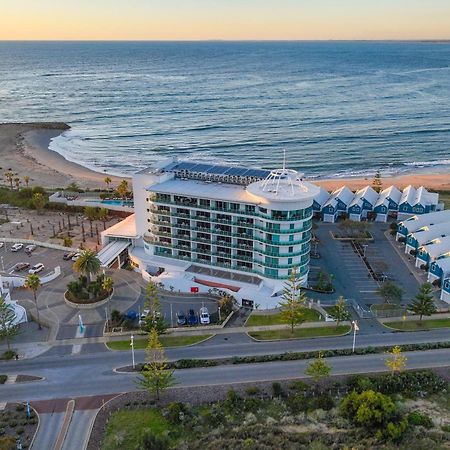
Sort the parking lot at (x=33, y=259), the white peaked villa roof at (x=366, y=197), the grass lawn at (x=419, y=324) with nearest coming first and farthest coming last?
the grass lawn at (x=419, y=324) → the parking lot at (x=33, y=259) → the white peaked villa roof at (x=366, y=197)

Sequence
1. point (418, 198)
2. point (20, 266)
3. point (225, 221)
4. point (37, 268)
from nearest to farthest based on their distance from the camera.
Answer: point (225, 221)
point (37, 268)
point (20, 266)
point (418, 198)

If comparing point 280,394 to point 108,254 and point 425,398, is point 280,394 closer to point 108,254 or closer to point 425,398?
point 425,398

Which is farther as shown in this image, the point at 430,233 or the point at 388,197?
the point at 388,197

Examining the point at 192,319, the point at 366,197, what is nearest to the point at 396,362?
the point at 192,319

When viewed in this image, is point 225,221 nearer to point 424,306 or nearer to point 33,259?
point 424,306

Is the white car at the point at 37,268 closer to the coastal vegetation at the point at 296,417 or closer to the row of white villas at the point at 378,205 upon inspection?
the coastal vegetation at the point at 296,417

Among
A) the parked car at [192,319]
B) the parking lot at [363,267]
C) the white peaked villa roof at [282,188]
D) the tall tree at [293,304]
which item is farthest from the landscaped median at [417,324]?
the parked car at [192,319]

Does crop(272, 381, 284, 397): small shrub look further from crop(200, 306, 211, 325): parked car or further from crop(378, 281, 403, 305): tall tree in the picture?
crop(378, 281, 403, 305): tall tree

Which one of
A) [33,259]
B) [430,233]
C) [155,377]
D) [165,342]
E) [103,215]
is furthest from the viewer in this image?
[103,215]
